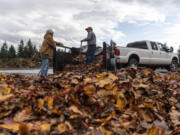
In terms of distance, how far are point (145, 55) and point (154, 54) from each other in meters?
0.91

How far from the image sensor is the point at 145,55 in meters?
9.41

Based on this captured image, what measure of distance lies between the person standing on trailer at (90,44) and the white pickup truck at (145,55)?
0.79 m

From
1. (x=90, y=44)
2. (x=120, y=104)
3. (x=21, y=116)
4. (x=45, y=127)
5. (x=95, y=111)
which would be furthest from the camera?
(x=90, y=44)

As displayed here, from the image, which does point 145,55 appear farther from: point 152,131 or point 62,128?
point 62,128

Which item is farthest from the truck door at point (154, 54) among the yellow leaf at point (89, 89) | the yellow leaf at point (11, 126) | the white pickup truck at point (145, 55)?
the yellow leaf at point (11, 126)

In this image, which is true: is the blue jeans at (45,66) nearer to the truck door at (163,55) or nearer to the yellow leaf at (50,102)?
the yellow leaf at (50,102)

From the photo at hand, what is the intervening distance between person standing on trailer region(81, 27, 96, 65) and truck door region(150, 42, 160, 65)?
12.4ft

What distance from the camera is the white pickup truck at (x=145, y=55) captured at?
7.91 meters

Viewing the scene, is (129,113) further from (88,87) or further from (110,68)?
(110,68)

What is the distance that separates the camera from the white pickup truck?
791 cm

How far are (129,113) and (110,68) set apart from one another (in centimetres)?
490

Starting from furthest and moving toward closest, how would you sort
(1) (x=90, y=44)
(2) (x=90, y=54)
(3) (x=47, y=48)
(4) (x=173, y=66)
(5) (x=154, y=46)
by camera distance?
1. (4) (x=173, y=66)
2. (5) (x=154, y=46)
3. (1) (x=90, y=44)
4. (2) (x=90, y=54)
5. (3) (x=47, y=48)

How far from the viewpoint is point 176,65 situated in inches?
476

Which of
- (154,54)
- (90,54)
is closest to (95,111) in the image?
(90,54)
